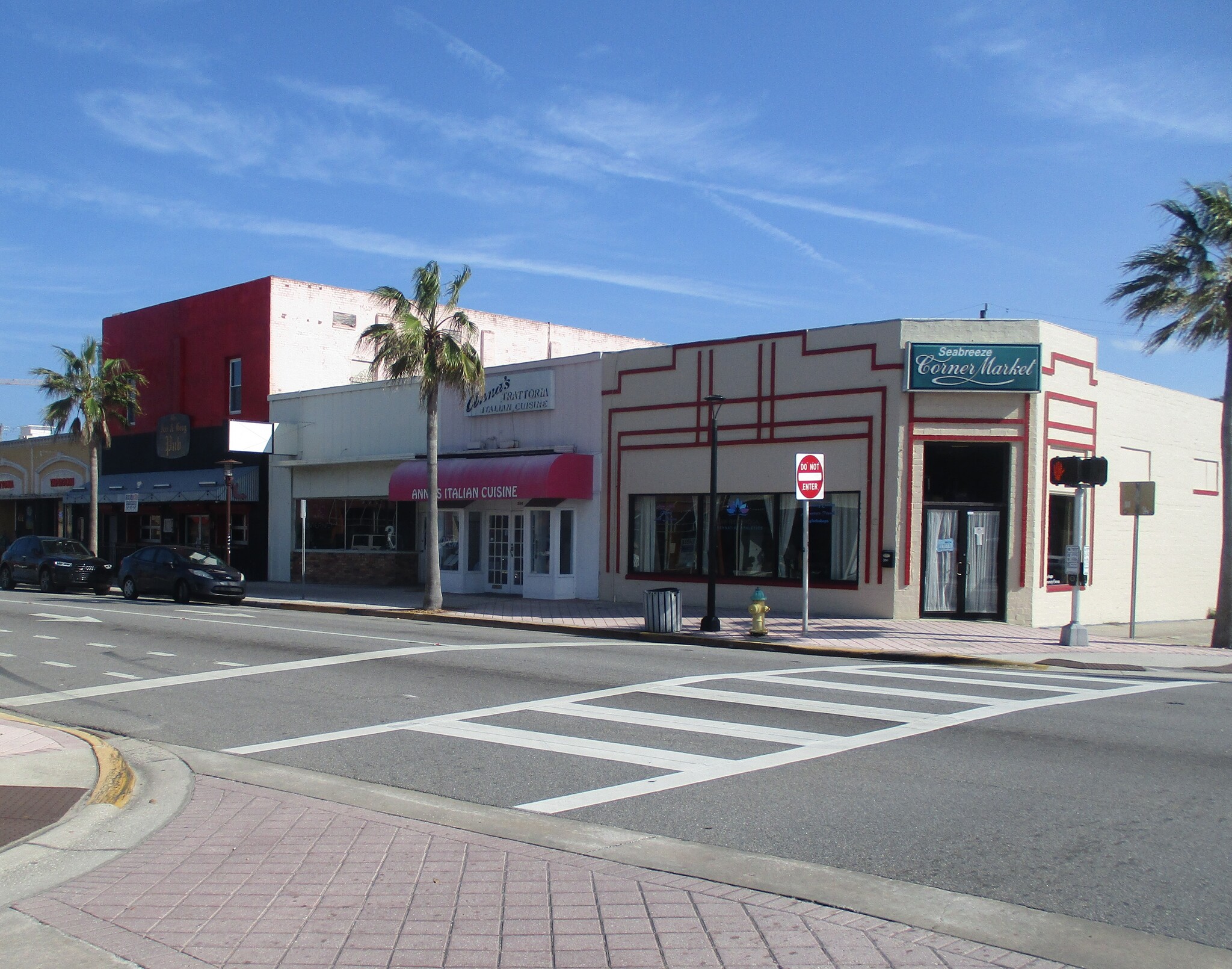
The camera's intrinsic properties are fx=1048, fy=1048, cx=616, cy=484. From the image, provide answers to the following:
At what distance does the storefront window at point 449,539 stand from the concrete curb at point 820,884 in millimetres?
19883

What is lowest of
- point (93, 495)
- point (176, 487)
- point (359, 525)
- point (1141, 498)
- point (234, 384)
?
point (359, 525)

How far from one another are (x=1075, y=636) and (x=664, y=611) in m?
6.76

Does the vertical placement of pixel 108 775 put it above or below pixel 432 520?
below

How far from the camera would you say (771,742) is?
925 centimetres

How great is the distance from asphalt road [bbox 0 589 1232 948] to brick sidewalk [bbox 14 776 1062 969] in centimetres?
91

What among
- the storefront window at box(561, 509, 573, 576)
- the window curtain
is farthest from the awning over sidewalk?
the window curtain

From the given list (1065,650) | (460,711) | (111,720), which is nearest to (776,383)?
(1065,650)

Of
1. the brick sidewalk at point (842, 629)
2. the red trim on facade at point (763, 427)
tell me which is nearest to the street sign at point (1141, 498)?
the brick sidewalk at point (842, 629)

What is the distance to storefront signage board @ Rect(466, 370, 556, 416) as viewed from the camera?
85.3 ft

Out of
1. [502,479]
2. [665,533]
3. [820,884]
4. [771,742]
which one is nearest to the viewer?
[820,884]

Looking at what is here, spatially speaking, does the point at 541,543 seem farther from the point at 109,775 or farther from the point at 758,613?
the point at 109,775

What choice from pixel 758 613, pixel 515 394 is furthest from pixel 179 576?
pixel 758 613

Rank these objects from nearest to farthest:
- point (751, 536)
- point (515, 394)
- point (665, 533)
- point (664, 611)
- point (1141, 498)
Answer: point (1141, 498) → point (664, 611) → point (751, 536) → point (665, 533) → point (515, 394)

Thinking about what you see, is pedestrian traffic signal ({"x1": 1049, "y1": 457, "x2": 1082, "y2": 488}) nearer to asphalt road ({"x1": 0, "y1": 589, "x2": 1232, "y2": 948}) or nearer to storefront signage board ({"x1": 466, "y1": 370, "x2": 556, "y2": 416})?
asphalt road ({"x1": 0, "y1": 589, "x2": 1232, "y2": 948})
